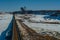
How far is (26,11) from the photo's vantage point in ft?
354

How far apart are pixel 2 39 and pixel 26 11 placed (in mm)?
89162

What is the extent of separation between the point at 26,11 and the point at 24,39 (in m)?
101

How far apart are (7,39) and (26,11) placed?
9018 cm

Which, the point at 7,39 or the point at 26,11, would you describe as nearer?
the point at 7,39

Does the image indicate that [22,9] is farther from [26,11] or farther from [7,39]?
[7,39]

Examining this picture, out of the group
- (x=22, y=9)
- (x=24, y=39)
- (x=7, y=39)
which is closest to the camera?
(x=24, y=39)

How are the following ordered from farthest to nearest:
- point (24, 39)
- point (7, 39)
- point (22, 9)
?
point (22, 9)
point (7, 39)
point (24, 39)

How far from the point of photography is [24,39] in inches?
298

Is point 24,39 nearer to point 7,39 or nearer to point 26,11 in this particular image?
point 7,39

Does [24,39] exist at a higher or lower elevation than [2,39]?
higher

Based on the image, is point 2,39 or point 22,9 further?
point 22,9

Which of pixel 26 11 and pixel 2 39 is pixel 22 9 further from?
pixel 2 39

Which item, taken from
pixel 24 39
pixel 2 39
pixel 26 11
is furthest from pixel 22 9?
pixel 24 39

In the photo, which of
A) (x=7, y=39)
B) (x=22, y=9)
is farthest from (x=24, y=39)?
(x=22, y=9)
